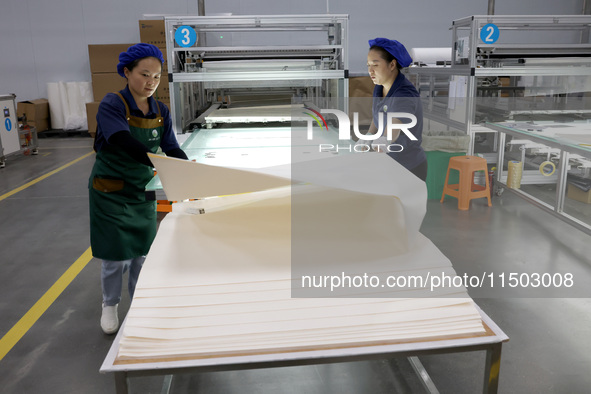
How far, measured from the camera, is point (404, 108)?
100 inches

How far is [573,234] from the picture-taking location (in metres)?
3.69

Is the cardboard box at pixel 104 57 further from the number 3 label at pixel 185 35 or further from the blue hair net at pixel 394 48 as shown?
the blue hair net at pixel 394 48

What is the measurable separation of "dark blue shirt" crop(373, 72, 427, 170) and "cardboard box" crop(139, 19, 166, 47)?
230 inches

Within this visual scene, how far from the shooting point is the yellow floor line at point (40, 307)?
2.34m

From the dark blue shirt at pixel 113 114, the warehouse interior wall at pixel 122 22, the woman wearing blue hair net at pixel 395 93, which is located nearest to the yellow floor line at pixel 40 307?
the dark blue shirt at pixel 113 114

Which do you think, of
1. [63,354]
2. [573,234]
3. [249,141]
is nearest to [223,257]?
[63,354]

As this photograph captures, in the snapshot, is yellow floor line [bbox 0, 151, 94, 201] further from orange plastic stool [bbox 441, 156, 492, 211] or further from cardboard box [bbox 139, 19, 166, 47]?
orange plastic stool [bbox 441, 156, 492, 211]

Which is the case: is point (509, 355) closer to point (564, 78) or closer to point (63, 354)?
point (63, 354)

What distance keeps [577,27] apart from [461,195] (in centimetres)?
248

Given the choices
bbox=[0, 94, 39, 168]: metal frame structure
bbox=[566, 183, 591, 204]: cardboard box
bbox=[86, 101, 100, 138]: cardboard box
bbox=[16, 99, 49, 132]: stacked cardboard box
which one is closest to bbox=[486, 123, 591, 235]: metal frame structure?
bbox=[566, 183, 591, 204]: cardboard box

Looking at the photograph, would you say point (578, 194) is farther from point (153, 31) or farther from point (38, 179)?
point (153, 31)

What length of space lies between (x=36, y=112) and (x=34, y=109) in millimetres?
200

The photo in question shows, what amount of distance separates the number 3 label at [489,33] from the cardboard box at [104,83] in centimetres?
601

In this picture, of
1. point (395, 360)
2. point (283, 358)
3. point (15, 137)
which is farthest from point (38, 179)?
point (283, 358)
